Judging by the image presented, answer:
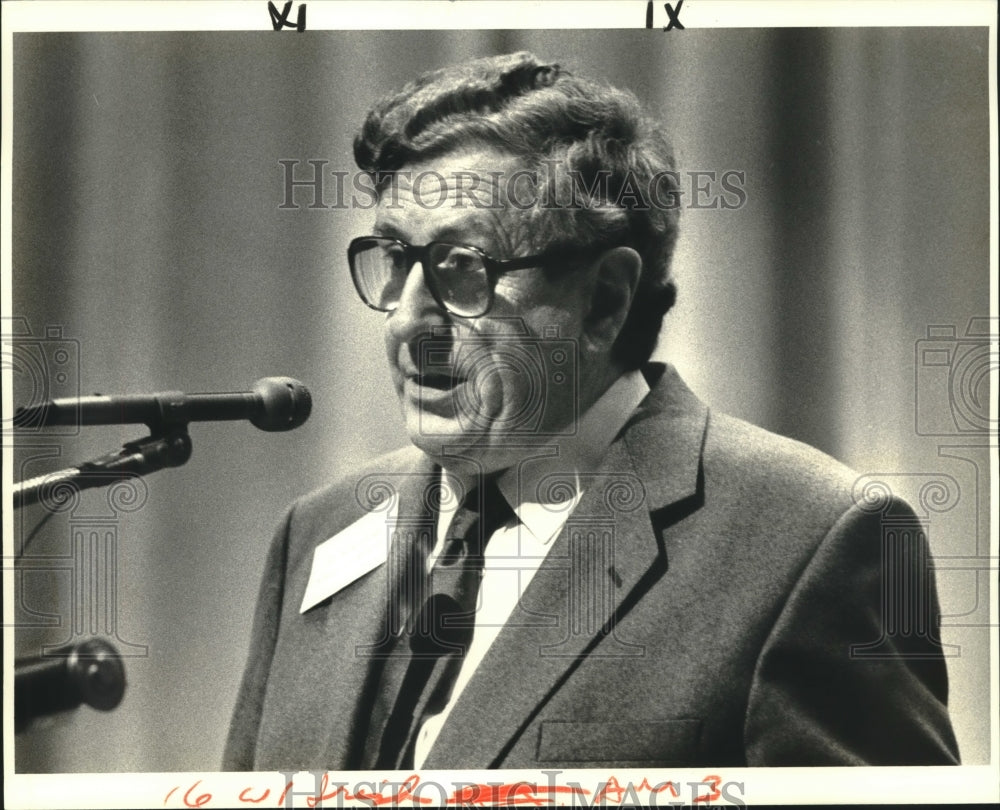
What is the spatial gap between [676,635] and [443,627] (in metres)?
0.52

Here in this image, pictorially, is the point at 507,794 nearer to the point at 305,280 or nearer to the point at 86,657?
the point at 86,657

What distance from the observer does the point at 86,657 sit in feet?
8.13

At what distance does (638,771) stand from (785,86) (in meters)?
1.60

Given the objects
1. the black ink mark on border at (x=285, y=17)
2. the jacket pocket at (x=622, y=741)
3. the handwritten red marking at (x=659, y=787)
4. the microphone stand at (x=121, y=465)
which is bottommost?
the handwritten red marking at (x=659, y=787)

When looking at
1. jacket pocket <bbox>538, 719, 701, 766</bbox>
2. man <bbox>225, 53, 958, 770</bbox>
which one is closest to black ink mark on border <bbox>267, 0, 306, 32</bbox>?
man <bbox>225, 53, 958, 770</bbox>

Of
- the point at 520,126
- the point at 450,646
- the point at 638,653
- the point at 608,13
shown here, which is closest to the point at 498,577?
the point at 450,646

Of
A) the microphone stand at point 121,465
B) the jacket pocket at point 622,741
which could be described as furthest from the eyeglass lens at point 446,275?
the jacket pocket at point 622,741

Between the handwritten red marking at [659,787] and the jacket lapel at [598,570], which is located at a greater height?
the jacket lapel at [598,570]

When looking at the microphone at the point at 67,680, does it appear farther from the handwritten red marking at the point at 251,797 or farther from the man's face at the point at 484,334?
the man's face at the point at 484,334

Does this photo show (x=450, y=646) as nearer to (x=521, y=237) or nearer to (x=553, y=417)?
(x=553, y=417)

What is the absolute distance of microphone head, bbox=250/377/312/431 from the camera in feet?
8.00

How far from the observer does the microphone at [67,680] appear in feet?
8.08

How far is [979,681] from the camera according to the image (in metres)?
2.44

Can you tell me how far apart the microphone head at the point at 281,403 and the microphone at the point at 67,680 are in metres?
0.64
